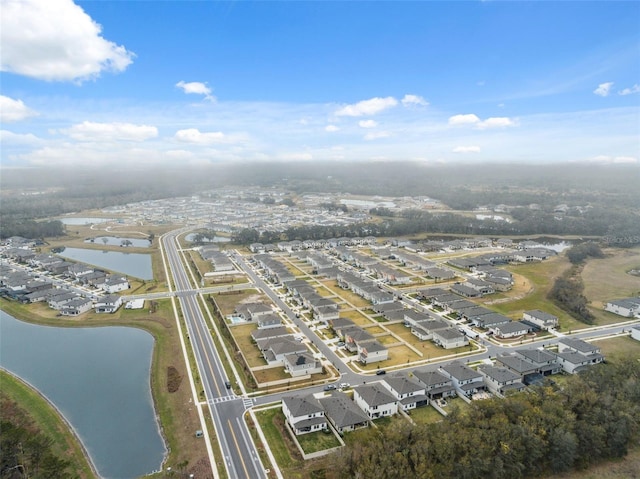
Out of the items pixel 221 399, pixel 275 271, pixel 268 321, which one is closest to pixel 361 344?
pixel 268 321

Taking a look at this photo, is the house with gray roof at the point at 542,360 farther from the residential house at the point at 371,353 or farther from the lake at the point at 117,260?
the lake at the point at 117,260

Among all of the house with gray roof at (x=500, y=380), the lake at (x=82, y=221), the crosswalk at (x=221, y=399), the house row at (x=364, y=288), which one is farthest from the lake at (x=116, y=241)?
the house with gray roof at (x=500, y=380)

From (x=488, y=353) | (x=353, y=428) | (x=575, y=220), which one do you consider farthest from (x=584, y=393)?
(x=575, y=220)

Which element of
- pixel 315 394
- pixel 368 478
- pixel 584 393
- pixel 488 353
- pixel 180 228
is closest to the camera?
pixel 368 478

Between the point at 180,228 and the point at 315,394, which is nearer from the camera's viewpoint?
the point at 315,394

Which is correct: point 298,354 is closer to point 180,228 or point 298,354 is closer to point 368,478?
point 368,478

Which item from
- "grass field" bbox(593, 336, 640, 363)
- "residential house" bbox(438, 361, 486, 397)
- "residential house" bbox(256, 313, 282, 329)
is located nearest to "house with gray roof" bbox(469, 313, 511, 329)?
"grass field" bbox(593, 336, 640, 363)

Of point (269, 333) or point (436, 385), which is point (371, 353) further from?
point (269, 333)
